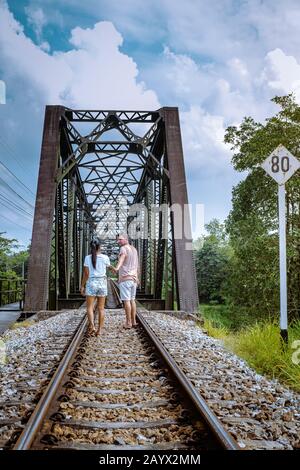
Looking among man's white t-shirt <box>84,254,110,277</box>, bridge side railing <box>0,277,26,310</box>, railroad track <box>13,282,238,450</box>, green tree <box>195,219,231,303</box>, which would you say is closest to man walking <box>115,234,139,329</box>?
man's white t-shirt <box>84,254,110,277</box>

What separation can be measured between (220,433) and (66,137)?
36.0ft

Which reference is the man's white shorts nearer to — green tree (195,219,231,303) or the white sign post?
the white sign post

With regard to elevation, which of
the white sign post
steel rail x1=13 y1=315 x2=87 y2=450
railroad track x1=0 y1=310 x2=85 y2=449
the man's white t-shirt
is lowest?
railroad track x1=0 y1=310 x2=85 y2=449

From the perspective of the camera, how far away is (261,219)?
16297mm

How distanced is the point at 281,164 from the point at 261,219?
1185 cm

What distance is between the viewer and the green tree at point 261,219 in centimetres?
1465

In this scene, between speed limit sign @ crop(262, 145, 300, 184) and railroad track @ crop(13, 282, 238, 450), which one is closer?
railroad track @ crop(13, 282, 238, 450)

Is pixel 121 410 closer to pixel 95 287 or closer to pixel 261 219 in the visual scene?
pixel 95 287

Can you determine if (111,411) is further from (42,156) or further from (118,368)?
(42,156)

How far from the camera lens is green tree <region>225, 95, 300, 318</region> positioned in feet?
48.1

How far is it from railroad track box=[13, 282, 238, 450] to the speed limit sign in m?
2.32

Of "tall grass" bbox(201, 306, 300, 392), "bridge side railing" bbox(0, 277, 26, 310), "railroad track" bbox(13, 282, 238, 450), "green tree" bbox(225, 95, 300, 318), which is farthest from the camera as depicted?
"green tree" bbox(225, 95, 300, 318)

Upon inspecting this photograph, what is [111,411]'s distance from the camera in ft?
10.3

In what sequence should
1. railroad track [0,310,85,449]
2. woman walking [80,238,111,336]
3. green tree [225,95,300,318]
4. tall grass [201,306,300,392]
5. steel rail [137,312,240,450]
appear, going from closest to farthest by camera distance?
steel rail [137,312,240,450] < railroad track [0,310,85,449] < tall grass [201,306,300,392] < woman walking [80,238,111,336] < green tree [225,95,300,318]
